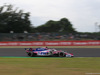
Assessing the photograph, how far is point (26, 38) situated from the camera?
21109 millimetres

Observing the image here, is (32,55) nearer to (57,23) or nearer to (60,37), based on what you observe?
(60,37)

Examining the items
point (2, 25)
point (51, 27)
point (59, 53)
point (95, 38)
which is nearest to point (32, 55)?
point (59, 53)

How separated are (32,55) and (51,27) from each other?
128 feet
